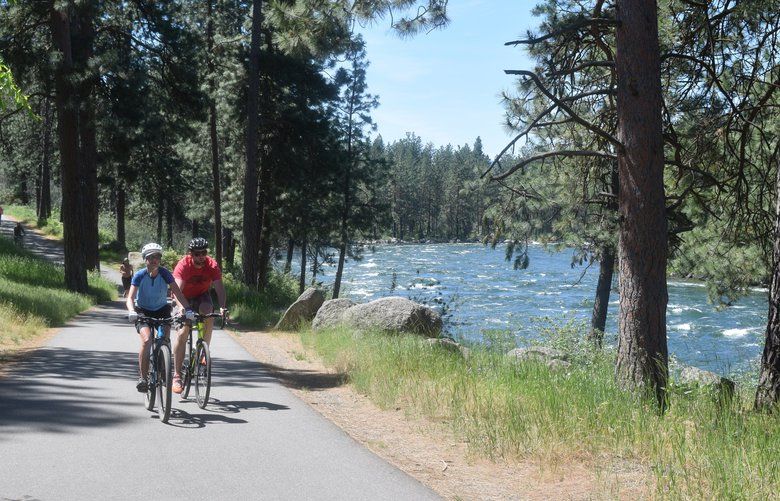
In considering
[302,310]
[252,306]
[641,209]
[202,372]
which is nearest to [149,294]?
[202,372]

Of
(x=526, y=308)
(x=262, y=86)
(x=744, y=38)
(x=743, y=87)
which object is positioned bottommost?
(x=526, y=308)

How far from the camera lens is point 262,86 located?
27.8 meters

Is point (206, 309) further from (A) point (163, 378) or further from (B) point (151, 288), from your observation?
(A) point (163, 378)

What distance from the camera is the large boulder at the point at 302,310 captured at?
1766 centimetres

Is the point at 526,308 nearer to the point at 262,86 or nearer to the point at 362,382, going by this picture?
the point at 262,86

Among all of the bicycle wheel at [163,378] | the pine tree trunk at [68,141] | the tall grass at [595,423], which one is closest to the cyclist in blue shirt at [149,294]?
the bicycle wheel at [163,378]

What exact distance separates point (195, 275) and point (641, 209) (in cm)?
491

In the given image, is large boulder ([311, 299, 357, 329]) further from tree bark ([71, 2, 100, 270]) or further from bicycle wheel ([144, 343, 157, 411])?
tree bark ([71, 2, 100, 270])

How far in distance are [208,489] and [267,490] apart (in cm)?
40

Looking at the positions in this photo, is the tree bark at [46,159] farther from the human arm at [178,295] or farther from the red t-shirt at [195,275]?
the human arm at [178,295]

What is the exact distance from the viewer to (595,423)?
6.41m

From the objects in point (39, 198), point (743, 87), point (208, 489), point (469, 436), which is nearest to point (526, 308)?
point (743, 87)

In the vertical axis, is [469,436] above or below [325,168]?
below

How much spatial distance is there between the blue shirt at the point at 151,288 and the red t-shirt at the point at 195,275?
1.98 ft
